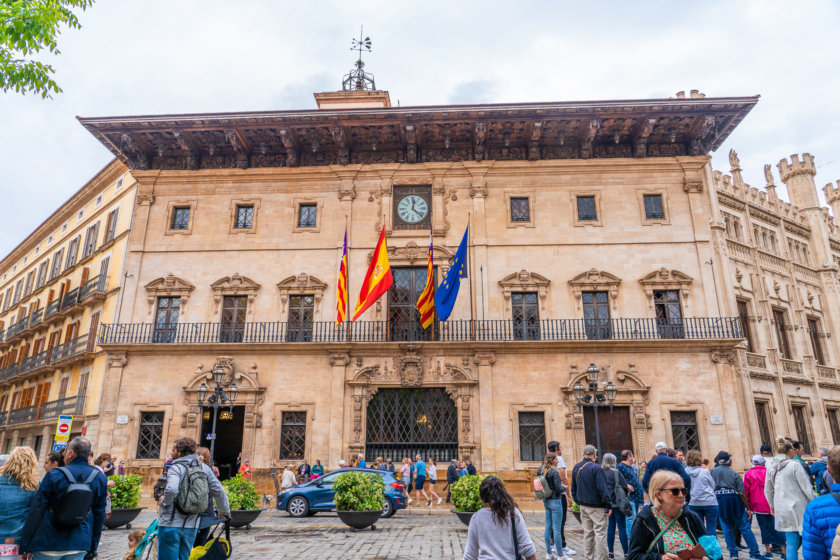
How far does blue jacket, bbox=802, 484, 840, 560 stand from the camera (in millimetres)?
4023

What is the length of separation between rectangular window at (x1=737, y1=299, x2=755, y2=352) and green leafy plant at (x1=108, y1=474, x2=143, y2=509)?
929 inches

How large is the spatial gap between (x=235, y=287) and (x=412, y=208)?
7.86 meters

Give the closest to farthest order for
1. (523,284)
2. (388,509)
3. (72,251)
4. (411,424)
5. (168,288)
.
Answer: (388,509) < (411,424) < (523,284) < (168,288) < (72,251)

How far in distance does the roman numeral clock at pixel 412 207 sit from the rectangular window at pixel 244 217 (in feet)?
20.1

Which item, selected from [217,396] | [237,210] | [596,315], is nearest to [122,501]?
[217,396]

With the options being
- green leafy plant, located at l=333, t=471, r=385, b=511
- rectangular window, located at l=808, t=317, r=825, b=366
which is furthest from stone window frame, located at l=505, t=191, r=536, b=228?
rectangular window, located at l=808, t=317, r=825, b=366

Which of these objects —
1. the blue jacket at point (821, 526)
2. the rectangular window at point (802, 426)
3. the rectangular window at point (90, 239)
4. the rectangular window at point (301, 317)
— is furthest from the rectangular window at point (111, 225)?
the rectangular window at point (802, 426)

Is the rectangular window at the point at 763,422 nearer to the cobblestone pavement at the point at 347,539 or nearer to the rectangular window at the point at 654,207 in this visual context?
the rectangular window at the point at 654,207

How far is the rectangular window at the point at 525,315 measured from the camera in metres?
21.8

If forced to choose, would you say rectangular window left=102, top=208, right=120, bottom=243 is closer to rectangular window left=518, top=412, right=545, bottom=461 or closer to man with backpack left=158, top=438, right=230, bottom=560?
rectangular window left=518, top=412, right=545, bottom=461

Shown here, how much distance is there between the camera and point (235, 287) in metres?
23.0

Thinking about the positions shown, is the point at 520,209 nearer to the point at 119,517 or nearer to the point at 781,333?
the point at 781,333

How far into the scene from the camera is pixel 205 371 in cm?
2173

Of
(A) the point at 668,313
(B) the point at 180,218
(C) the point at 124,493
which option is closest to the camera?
(C) the point at 124,493
